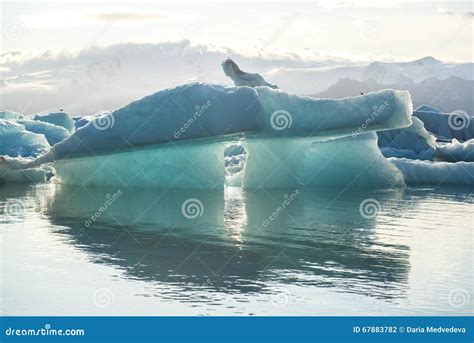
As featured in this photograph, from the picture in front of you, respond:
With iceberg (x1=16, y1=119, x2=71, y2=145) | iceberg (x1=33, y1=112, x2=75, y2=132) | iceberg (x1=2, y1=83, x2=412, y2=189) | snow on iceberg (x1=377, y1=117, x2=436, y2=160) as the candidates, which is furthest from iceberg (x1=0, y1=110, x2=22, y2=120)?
snow on iceberg (x1=377, y1=117, x2=436, y2=160)

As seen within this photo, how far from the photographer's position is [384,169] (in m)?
22.2

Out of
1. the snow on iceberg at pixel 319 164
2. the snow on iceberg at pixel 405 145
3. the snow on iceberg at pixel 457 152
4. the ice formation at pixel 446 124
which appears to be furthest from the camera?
the ice formation at pixel 446 124

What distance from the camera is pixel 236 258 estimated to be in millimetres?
9734

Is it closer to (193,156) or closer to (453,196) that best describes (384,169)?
(453,196)

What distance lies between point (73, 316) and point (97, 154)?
12091mm

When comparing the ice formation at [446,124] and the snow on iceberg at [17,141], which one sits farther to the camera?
the ice formation at [446,124]

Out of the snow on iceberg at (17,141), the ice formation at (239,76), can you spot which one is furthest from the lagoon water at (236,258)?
the snow on iceberg at (17,141)

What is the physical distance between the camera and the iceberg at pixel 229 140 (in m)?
17.9

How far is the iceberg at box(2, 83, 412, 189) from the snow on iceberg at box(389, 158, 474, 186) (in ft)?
6.41

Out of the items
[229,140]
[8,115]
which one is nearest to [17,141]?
[8,115]

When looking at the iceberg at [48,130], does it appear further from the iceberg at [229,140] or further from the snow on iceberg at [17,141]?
the iceberg at [229,140]

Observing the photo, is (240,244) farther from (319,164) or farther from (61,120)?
(61,120)

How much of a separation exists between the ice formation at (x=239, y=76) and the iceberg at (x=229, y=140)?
10.9ft

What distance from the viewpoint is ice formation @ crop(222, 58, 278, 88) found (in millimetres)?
23828
